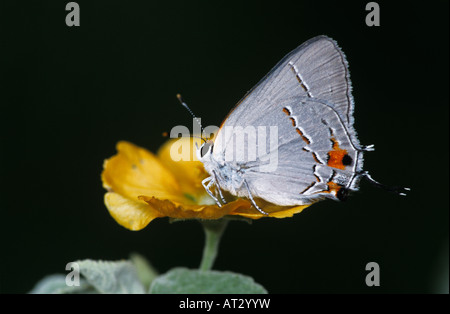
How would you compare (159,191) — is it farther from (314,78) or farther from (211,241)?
(314,78)

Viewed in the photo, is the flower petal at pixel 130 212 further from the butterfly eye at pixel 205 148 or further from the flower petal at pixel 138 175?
the butterfly eye at pixel 205 148

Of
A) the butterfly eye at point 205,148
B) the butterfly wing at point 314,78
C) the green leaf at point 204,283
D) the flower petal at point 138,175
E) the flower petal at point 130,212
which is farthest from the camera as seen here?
the flower petal at point 138,175

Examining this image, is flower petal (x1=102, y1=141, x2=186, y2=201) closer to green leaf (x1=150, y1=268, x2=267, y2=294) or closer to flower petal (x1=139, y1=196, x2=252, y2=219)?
flower petal (x1=139, y1=196, x2=252, y2=219)

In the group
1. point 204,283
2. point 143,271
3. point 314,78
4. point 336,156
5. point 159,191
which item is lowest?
point 143,271

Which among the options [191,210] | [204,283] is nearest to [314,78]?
[191,210]

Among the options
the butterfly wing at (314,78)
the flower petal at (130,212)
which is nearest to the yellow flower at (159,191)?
the flower petal at (130,212)

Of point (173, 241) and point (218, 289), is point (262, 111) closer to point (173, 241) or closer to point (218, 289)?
point (218, 289)

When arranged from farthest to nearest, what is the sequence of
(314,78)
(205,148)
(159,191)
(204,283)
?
1. (159,191)
2. (205,148)
3. (314,78)
4. (204,283)
